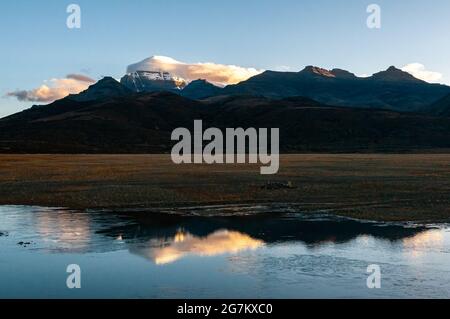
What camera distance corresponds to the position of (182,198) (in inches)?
1668

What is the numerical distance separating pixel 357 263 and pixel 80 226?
593 inches

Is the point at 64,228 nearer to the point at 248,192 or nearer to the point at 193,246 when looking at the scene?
the point at 193,246

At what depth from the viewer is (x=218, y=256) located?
22.6 meters

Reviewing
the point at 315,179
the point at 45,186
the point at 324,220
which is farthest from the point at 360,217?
the point at 45,186

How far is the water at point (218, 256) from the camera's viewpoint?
17500mm

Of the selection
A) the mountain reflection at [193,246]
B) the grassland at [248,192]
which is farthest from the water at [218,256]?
the grassland at [248,192]

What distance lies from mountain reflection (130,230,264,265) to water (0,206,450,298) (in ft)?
0.14

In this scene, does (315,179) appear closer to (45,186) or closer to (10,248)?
(45,186)

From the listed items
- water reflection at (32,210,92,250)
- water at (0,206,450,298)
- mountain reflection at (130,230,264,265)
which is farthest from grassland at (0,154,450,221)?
mountain reflection at (130,230,264,265)

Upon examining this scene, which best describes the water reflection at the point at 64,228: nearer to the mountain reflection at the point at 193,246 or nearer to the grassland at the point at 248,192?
the mountain reflection at the point at 193,246

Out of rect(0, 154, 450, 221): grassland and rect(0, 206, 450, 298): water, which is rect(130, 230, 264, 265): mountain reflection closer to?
rect(0, 206, 450, 298): water

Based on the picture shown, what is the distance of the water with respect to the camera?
17.5 m

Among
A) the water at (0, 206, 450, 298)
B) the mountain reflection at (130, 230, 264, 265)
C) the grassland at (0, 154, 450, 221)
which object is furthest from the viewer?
the grassland at (0, 154, 450, 221)

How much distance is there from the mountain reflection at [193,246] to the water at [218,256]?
0.14ft
